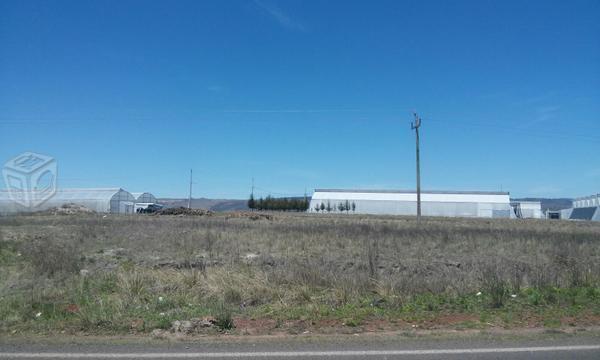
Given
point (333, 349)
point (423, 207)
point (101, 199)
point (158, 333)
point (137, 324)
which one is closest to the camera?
point (333, 349)

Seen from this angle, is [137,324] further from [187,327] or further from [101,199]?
[101,199]

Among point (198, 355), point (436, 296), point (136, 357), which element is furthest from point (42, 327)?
point (436, 296)

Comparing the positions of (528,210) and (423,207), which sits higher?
(423,207)

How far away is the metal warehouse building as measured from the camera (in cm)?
12181

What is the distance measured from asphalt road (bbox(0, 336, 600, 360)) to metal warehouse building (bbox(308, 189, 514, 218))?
115399mm

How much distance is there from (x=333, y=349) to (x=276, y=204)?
4850 inches

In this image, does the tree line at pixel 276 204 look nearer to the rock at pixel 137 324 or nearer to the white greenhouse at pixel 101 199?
the white greenhouse at pixel 101 199

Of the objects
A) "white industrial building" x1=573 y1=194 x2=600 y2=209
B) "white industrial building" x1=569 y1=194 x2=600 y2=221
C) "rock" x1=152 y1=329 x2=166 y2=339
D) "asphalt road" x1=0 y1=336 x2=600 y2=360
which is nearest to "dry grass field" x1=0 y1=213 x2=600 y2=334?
"rock" x1=152 y1=329 x2=166 y2=339

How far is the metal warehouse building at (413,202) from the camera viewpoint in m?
122

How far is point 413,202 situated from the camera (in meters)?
127

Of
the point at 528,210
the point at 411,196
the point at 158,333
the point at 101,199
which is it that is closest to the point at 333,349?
the point at 158,333

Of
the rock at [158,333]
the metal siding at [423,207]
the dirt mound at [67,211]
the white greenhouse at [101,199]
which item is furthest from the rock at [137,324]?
the metal siding at [423,207]

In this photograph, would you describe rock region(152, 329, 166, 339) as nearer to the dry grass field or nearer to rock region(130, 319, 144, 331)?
the dry grass field

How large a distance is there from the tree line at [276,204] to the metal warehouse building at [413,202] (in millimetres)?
3508
